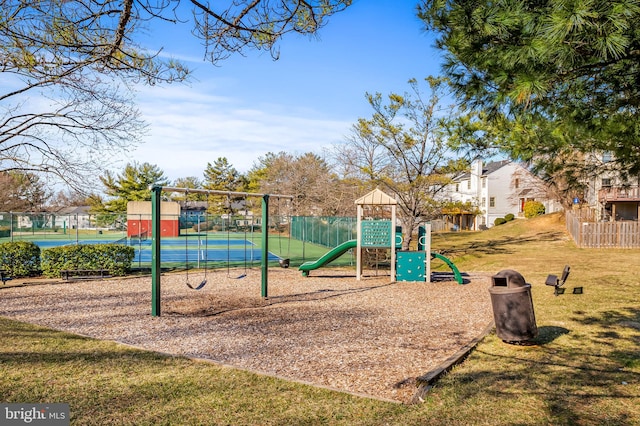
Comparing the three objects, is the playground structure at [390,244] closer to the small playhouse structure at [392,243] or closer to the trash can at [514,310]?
the small playhouse structure at [392,243]

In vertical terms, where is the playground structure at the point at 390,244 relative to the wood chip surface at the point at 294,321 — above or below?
above

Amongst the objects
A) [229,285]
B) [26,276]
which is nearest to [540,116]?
[229,285]

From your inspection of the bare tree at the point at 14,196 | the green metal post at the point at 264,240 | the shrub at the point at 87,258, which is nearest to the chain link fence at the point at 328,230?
the shrub at the point at 87,258

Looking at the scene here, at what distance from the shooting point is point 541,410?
4477mm

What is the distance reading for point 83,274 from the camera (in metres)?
14.5

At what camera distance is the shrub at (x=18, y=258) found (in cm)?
1397

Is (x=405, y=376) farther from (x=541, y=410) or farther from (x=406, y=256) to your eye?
(x=406, y=256)

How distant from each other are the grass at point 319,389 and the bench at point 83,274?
6.25 m

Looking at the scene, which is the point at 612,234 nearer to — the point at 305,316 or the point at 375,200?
the point at 375,200

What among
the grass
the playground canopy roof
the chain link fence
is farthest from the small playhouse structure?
the grass

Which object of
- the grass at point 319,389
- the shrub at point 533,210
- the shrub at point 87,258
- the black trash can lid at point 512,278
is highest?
the shrub at point 533,210

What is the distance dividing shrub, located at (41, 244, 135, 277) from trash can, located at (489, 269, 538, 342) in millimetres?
12016

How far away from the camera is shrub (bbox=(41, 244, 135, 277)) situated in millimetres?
14258

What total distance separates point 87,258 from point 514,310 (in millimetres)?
12643
